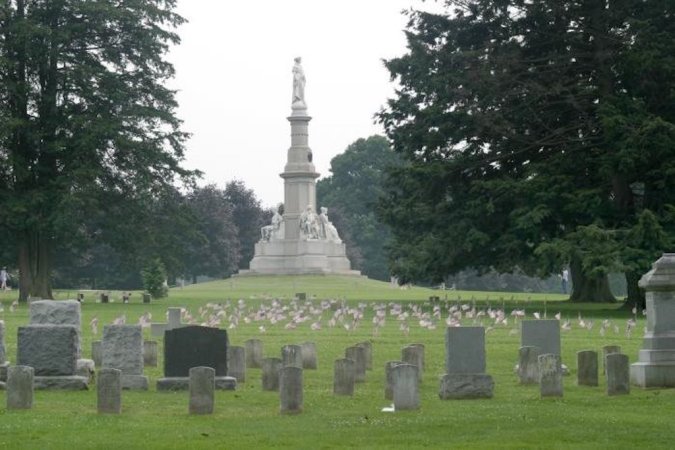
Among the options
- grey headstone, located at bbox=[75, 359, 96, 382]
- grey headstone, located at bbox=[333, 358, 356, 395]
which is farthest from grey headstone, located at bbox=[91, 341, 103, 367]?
grey headstone, located at bbox=[333, 358, 356, 395]

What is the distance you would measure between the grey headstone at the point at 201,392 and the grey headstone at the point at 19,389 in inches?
79.9

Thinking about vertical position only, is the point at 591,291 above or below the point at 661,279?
above

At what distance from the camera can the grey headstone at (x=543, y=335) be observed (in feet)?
73.6

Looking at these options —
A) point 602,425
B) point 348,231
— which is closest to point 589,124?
point 602,425

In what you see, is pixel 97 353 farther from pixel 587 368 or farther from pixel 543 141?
pixel 543 141

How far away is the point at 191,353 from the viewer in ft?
67.3

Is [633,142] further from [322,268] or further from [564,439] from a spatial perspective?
[322,268]

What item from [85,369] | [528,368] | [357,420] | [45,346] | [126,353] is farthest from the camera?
[85,369]

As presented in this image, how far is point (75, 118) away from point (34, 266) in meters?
6.29

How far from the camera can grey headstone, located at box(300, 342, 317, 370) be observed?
78.2 feet

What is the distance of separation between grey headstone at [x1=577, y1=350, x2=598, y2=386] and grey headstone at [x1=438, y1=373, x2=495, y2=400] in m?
1.99

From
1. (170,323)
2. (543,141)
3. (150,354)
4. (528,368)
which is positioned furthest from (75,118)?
(528,368)

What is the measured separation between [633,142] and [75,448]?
31.1 meters

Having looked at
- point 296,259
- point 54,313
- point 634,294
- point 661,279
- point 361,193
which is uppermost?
point 361,193
